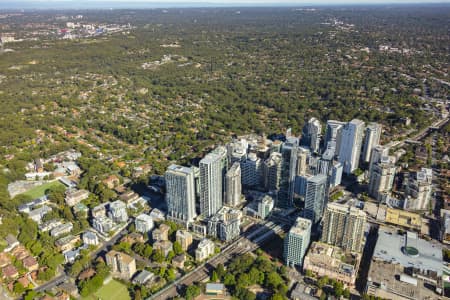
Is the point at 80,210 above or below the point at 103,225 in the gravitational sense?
below

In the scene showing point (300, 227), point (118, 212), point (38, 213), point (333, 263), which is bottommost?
point (38, 213)

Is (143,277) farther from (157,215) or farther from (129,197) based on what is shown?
(129,197)

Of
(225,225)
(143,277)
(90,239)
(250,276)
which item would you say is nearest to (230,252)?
(225,225)

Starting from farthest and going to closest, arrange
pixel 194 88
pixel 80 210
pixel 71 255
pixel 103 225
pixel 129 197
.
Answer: pixel 194 88 → pixel 129 197 → pixel 80 210 → pixel 103 225 → pixel 71 255

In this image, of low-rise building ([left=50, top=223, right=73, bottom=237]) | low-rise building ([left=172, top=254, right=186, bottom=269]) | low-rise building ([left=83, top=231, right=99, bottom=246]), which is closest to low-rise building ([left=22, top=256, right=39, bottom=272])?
low-rise building ([left=50, top=223, right=73, bottom=237])

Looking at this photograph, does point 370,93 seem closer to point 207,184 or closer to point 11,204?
point 207,184

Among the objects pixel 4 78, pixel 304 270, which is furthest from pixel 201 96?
pixel 304 270

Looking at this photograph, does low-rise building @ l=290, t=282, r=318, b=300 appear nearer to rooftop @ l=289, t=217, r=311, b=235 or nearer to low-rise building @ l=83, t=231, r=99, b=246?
Answer: rooftop @ l=289, t=217, r=311, b=235
